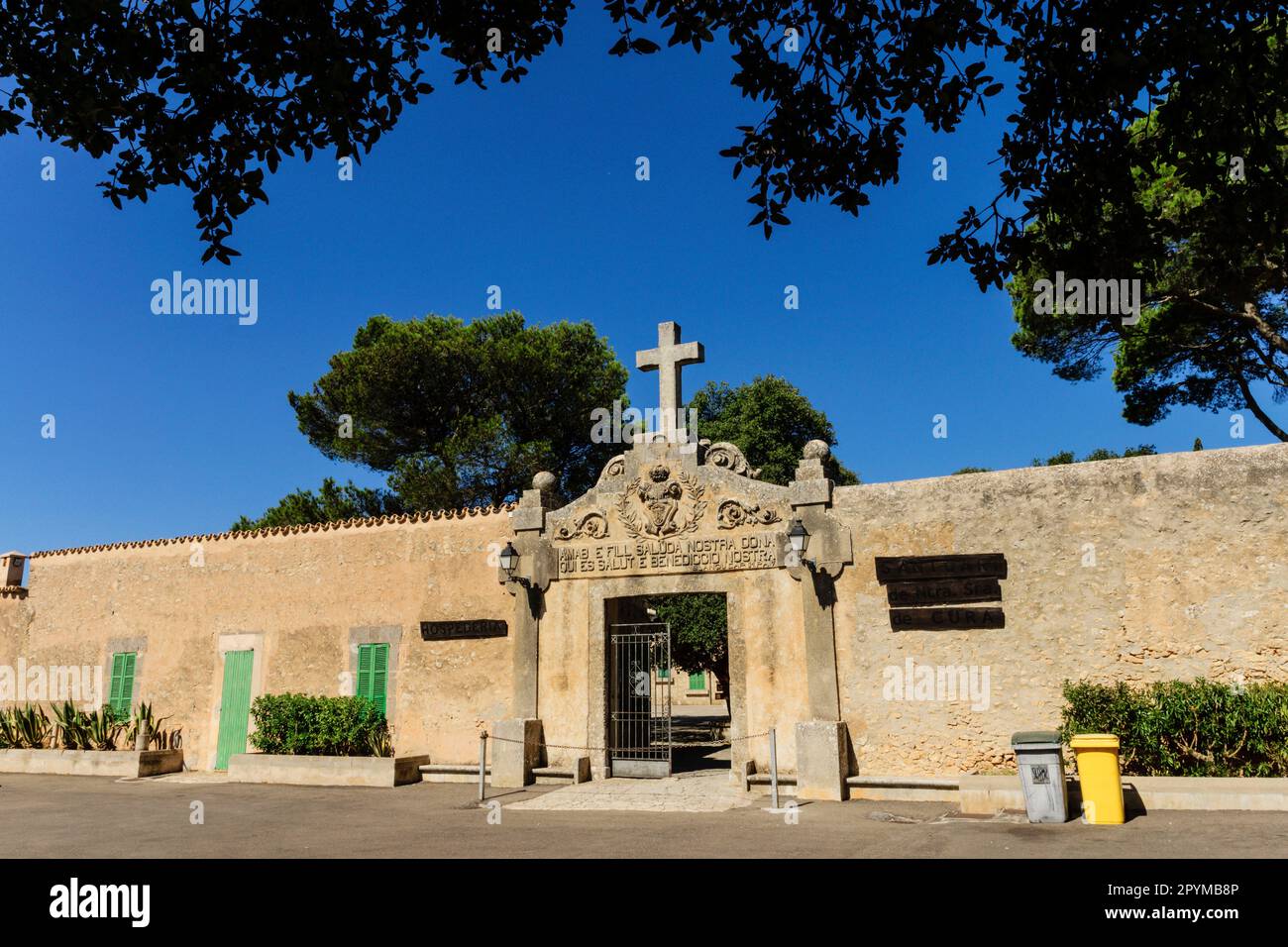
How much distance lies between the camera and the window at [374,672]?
1391 centimetres

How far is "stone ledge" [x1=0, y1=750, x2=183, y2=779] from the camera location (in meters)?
14.5

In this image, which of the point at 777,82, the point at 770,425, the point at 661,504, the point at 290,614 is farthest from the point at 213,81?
the point at 770,425

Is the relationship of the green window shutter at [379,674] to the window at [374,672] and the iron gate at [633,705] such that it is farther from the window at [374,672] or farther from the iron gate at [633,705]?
the iron gate at [633,705]

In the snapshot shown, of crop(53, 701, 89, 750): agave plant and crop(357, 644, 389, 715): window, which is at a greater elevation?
crop(357, 644, 389, 715): window

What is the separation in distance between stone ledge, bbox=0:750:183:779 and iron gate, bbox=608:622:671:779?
7696mm

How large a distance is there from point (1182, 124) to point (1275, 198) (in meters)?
0.68

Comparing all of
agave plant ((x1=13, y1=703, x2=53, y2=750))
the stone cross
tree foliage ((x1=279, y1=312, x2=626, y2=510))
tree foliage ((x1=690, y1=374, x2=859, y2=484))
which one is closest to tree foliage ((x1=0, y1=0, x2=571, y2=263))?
the stone cross

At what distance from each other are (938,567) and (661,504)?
12.3 ft

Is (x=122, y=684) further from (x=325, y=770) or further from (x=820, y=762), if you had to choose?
(x=820, y=762)

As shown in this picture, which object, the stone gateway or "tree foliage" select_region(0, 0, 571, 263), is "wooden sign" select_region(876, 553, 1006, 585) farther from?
"tree foliage" select_region(0, 0, 571, 263)

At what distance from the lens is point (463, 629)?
530 inches

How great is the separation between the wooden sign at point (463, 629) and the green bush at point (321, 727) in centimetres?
135
